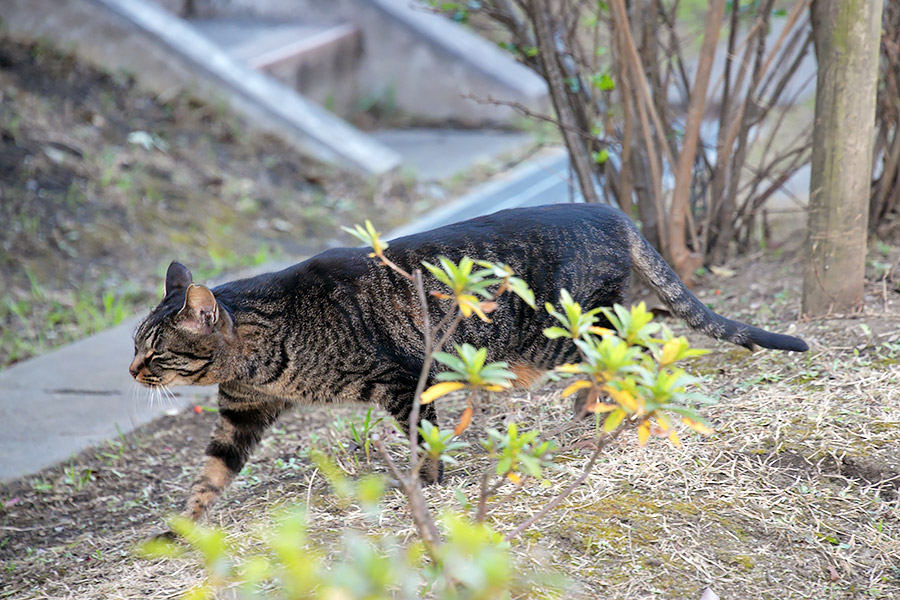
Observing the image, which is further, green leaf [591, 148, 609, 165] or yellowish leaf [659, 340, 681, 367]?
green leaf [591, 148, 609, 165]

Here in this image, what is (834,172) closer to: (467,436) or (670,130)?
(670,130)

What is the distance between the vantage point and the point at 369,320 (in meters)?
2.83

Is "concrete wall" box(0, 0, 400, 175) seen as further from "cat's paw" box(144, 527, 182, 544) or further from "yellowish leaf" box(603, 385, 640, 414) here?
"yellowish leaf" box(603, 385, 640, 414)

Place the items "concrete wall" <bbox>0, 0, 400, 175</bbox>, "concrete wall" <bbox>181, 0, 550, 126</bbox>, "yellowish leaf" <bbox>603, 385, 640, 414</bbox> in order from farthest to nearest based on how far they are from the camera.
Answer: "concrete wall" <bbox>181, 0, 550, 126</bbox>
"concrete wall" <bbox>0, 0, 400, 175</bbox>
"yellowish leaf" <bbox>603, 385, 640, 414</bbox>

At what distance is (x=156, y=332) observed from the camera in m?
2.80

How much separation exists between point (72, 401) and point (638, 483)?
257cm

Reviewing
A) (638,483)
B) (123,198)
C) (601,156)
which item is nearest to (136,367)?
(638,483)

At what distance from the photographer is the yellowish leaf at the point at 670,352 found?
5.65 ft

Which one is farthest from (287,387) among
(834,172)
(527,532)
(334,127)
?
(334,127)

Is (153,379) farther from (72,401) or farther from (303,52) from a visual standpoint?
(303,52)

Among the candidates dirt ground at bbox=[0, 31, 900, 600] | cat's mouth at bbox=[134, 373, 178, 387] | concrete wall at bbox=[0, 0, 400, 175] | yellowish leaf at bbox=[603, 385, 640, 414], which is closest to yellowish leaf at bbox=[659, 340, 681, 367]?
yellowish leaf at bbox=[603, 385, 640, 414]

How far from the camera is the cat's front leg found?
A: 2840 mm

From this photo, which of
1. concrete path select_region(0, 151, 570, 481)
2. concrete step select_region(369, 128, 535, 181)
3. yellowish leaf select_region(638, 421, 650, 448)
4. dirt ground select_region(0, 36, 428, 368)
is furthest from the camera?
concrete step select_region(369, 128, 535, 181)

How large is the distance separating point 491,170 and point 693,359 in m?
4.05
